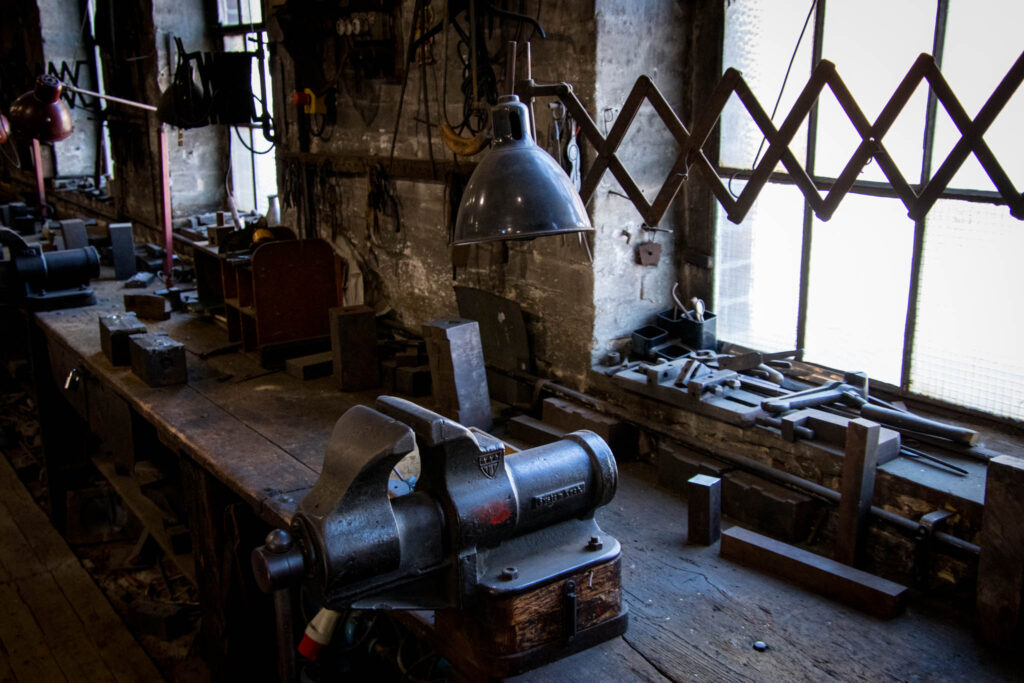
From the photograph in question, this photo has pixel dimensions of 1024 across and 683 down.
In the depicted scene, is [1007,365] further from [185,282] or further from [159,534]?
[185,282]

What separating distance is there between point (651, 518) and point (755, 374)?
31.3 inches

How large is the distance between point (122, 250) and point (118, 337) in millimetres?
2174

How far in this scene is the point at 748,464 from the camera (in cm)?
308

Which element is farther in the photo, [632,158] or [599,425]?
[632,158]

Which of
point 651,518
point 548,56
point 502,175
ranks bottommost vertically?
point 651,518

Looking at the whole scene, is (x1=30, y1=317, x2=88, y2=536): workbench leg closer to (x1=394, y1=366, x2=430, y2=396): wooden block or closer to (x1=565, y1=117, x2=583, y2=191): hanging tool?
(x1=394, y1=366, x2=430, y2=396): wooden block

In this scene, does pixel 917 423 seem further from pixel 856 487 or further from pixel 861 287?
pixel 861 287

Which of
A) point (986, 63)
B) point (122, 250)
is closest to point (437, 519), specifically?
point (986, 63)

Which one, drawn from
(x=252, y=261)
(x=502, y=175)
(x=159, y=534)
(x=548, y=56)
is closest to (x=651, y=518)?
(x=502, y=175)

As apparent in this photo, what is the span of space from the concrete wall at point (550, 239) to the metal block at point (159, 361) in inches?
47.9

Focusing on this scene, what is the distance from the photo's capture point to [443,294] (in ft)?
15.1

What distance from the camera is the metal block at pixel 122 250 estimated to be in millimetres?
6297

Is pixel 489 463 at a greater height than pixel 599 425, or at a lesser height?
greater

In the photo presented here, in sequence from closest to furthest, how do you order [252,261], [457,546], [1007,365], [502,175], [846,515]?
[457,546] → [502,175] → [846,515] → [1007,365] → [252,261]
